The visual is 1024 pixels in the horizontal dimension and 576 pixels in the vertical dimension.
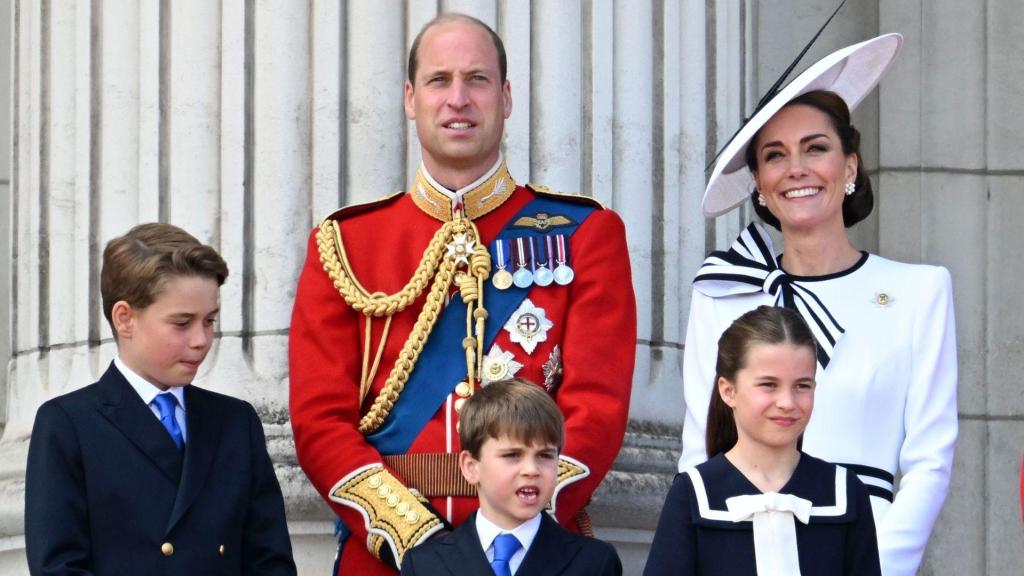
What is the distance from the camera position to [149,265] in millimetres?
5129

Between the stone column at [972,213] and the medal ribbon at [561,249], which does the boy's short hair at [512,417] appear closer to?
the medal ribbon at [561,249]

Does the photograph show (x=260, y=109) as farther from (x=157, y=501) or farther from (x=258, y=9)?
(x=157, y=501)

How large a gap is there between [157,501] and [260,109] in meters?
1.68

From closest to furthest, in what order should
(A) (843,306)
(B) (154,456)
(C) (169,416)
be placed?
1. (B) (154,456)
2. (C) (169,416)
3. (A) (843,306)

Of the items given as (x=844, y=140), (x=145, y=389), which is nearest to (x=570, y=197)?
(x=844, y=140)

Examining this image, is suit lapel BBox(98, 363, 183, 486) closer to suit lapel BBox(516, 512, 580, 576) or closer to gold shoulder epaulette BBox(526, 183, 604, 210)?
suit lapel BBox(516, 512, 580, 576)

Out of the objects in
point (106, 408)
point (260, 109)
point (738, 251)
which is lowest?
point (106, 408)

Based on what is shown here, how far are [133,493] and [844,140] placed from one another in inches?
73.3

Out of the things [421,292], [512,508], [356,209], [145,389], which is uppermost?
[356,209]

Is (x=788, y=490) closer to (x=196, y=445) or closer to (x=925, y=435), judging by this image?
(x=925, y=435)

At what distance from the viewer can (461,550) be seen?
4977 mm

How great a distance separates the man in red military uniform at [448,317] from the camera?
17.4 feet

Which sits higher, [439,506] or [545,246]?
[545,246]

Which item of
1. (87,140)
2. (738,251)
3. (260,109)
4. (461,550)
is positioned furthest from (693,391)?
(87,140)
